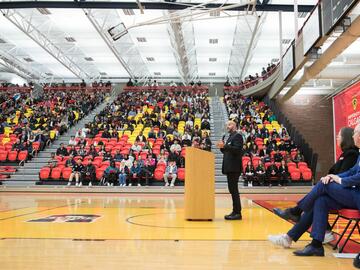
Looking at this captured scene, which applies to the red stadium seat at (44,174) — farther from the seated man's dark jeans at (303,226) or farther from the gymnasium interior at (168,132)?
the seated man's dark jeans at (303,226)

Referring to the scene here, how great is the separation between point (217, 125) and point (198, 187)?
1517 centimetres

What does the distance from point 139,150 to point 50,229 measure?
37.0 feet

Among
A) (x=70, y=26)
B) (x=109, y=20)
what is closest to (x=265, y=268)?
(x=109, y=20)

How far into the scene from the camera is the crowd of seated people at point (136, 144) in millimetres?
14578

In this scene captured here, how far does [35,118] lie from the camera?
21297 millimetres

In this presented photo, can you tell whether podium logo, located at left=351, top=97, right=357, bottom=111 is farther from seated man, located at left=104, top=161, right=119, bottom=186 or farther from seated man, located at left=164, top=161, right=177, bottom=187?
seated man, located at left=104, top=161, right=119, bottom=186

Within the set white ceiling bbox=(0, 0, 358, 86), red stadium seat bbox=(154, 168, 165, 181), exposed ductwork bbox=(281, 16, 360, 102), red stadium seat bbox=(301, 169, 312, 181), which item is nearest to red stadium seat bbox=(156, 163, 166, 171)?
red stadium seat bbox=(154, 168, 165, 181)

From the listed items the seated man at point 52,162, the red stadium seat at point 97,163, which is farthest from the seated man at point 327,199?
the seated man at point 52,162

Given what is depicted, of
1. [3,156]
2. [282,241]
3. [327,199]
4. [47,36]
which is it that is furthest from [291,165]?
[47,36]

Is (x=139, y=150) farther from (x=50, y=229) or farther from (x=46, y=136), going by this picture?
(x=50, y=229)

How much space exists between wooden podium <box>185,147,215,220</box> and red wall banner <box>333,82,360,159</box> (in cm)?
743

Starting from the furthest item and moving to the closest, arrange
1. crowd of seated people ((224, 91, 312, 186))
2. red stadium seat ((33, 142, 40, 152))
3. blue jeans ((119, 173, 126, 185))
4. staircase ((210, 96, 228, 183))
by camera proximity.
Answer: red stadium seat ((33, 142, 40, 152))
staircase ((210, 96, 228, 183))
crowd of seated people ((224, 91, 312, 186))
blue jeans ((119, 173, 126, 185))

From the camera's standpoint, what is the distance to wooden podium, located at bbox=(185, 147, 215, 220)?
5949 millimetres

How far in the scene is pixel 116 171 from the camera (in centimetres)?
1453
